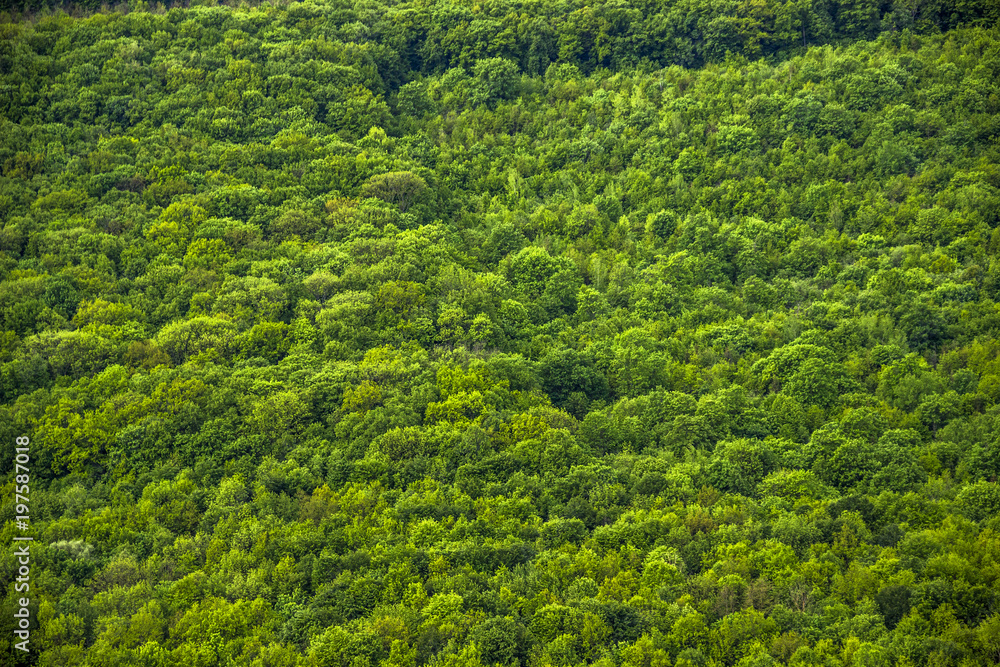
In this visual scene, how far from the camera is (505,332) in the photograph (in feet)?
291

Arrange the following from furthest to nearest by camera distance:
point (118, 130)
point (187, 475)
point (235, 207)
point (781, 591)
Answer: point (118, 130), point (235, 207), point (187, 475), point (781, 591)

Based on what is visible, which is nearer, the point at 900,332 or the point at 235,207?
the point at 900,332

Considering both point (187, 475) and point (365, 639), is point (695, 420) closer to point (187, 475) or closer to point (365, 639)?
point (365, 639)

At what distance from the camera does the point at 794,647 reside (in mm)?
58656

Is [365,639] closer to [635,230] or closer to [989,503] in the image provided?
[989,503]

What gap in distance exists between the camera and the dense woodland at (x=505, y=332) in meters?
62.0

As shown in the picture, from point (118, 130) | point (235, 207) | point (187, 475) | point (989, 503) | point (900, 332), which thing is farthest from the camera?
point (118, 130)

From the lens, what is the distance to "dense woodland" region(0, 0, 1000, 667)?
62000 millimetres

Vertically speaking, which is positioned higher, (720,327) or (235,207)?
(235,207)

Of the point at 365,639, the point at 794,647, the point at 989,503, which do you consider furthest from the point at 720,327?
the point at 365,639

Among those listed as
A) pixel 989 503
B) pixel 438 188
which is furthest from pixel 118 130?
pixel 989 503

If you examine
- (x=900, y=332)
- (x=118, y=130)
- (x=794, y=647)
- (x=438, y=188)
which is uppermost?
(x=118, y=130)

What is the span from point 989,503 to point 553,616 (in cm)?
2807

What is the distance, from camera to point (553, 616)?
60.6 metres
